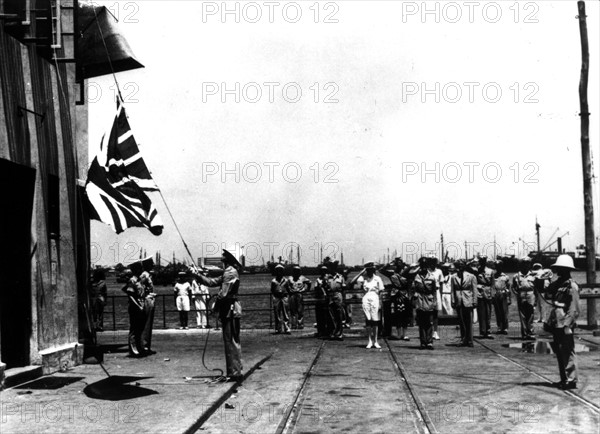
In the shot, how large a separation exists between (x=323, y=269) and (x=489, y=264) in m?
4.66

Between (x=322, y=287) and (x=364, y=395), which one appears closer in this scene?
(x=364, y=395)

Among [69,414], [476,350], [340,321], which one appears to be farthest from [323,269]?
[69,414]

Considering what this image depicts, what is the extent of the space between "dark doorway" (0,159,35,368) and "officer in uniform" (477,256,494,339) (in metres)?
10.9

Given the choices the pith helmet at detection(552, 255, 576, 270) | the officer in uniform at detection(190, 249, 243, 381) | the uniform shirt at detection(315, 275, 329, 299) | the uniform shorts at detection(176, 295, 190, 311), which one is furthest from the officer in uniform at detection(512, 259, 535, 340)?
the uniform shorts at detection(176, 295, 190, 311)

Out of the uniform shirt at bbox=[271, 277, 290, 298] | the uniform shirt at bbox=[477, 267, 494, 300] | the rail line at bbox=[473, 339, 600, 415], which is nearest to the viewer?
the rail line at bbox=[473, 339, 600, 415]

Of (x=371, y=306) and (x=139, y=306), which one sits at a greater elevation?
(x=139, y=306)

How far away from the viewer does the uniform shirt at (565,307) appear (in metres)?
9.25

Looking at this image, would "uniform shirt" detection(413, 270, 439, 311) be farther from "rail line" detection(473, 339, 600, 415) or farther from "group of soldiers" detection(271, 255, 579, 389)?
"rail line" detection(473, 339, 600, 415)

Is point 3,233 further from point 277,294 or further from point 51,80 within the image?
point 277,294

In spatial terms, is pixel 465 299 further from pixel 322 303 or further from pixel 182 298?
pixel 182 298

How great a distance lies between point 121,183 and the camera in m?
9.81

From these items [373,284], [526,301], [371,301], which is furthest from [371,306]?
[526,301]

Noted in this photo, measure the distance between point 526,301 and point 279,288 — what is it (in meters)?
6.62

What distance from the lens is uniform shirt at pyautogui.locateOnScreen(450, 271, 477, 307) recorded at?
49.3ft
